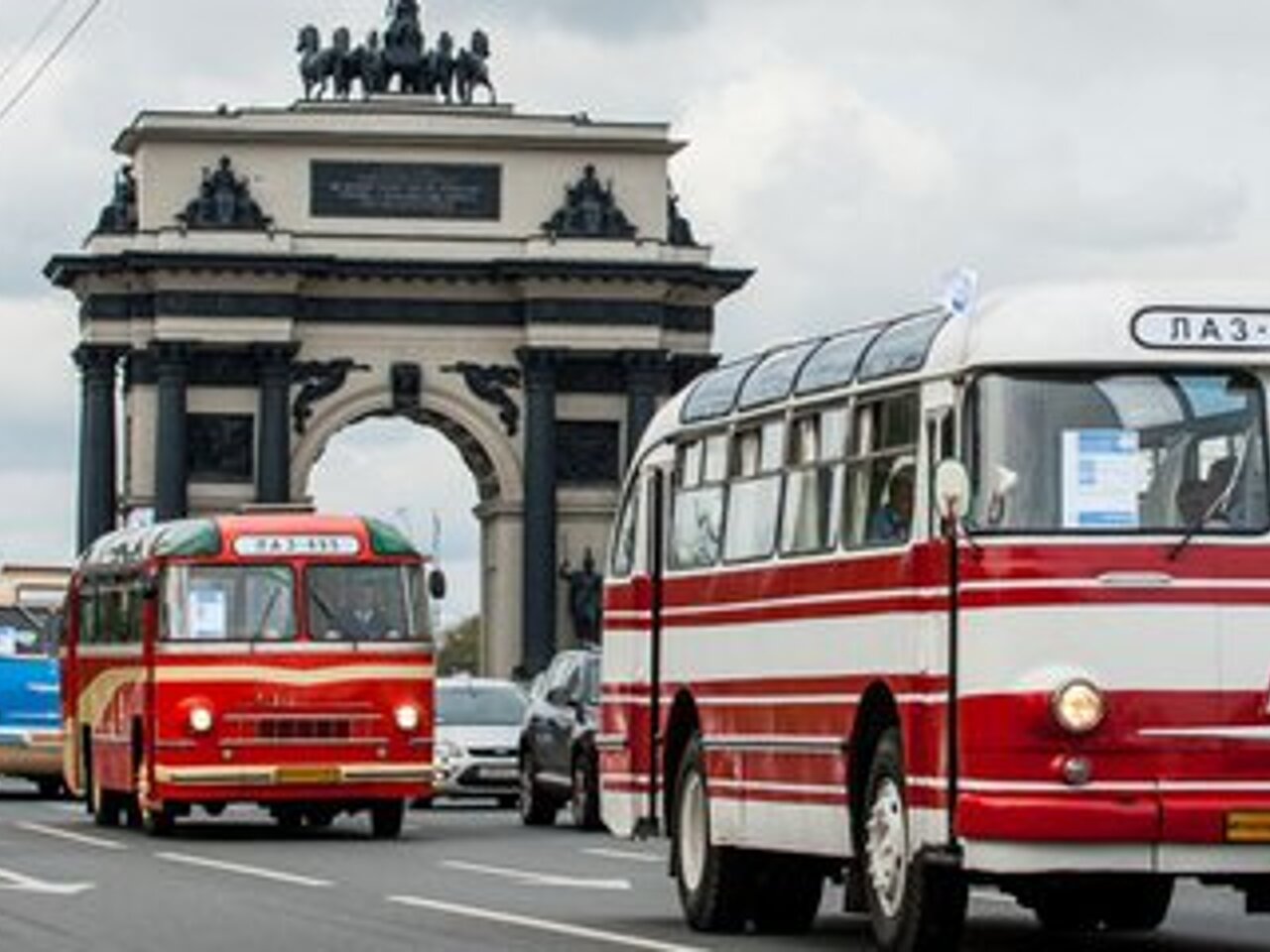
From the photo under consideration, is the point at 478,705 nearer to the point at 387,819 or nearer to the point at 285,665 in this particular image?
the point at 387,819

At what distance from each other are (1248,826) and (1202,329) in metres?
1.97

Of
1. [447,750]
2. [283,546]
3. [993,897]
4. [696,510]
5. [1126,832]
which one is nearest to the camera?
[1126,832]

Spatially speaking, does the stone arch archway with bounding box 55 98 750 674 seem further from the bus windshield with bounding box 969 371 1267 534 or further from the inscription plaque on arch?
the bus windshield with bounding box 969 371 1267 534

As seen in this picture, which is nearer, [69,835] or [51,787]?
[69,835]

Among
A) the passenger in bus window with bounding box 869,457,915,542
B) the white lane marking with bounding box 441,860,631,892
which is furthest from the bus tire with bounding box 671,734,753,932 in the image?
the white lane marking with bounding box 441,860,631,892

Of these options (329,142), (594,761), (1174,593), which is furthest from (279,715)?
(329,142)

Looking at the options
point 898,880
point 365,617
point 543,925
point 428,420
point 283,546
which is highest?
point 428,420

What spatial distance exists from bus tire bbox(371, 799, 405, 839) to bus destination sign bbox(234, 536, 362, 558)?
7.33 feet

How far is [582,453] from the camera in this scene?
347 feet

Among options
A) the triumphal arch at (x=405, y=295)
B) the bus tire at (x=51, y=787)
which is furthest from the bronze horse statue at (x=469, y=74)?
the bus tire at (x=51, y=787)

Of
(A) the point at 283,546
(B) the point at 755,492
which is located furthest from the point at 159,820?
(B) the point at 755,492

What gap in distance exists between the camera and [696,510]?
22.7m

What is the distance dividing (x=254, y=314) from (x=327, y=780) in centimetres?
6930

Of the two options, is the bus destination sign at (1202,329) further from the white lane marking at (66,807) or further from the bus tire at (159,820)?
the white lane marking at (66,807)
